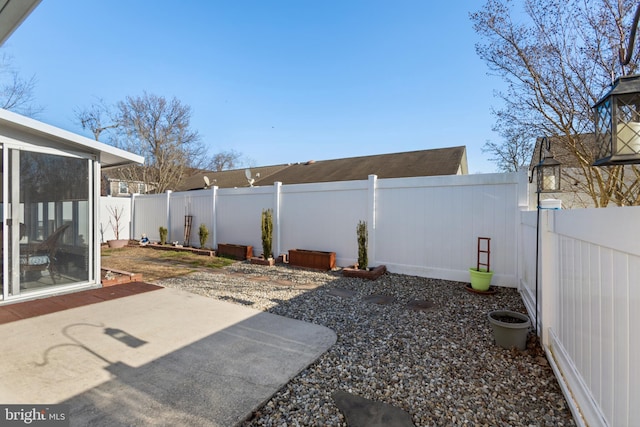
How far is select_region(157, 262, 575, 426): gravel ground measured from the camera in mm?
2180

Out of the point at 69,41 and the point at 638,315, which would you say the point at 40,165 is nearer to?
the point at 69,41

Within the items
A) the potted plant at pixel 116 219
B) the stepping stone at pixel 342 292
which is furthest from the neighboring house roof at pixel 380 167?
the stepping stone at pixel 342 292

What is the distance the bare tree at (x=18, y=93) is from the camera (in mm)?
12289

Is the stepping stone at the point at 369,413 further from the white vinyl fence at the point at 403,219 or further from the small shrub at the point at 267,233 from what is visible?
the small shrub at the point at 267,233

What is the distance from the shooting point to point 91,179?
5262 mm

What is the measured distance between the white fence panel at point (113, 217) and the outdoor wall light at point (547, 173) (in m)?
14.3

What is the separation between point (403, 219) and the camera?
22.0 ft

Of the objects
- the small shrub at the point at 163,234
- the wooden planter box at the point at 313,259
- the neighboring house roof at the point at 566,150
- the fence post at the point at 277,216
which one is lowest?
the wooden planter box at the point at 313,259

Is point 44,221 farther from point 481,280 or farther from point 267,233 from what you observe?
point 481,280

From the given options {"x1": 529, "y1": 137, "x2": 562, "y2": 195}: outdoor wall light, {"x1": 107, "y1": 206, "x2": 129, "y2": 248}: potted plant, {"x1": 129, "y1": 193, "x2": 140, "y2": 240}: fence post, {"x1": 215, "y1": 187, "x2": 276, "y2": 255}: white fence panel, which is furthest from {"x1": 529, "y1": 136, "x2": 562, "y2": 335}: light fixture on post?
{"x1": 129, "y1": 193, "x2": 140, "y2": 240}: fence post

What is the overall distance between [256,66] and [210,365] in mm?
10355

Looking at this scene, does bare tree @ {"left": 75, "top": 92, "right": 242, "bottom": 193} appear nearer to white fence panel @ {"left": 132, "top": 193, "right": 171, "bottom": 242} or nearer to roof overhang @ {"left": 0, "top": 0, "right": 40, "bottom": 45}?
white fence panel @ {"left": 132, "top": 193, "right": 171, "bottom": 242}

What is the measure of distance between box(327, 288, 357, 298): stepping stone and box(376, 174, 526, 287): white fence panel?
1746 millimetres

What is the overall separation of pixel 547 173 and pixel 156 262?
936 cm
